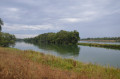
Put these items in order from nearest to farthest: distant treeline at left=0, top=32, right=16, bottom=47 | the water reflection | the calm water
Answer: the calm water
the water reflection
distant treeline at left=0, top=32, right=16, bottom=47

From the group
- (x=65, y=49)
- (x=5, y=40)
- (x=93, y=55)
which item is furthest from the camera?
(x=5, y=40)

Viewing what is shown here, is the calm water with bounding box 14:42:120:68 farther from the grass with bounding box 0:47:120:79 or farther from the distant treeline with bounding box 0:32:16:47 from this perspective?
the distant treeline with bounding box 0:32:16:47

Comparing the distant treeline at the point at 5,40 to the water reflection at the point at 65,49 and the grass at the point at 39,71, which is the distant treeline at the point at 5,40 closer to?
the water reflection at the point at 65,49

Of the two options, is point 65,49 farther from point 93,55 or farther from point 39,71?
point 39,71

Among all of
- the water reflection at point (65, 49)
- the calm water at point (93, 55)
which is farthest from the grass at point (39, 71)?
the water reflection at point (65, 49)

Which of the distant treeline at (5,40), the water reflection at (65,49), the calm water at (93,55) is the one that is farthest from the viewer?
the distant treeline at (5,40)

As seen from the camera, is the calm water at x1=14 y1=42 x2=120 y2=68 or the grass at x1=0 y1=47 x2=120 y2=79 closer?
the grass at x1=0 y1=47 x2=120 y2=79

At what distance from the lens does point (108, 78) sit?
159 inches

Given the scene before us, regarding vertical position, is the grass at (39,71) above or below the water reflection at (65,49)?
above

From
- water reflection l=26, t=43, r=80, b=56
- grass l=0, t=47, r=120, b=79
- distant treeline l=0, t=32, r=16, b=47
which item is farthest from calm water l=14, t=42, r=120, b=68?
distant treeline l=0, t=32, r=16, b=47

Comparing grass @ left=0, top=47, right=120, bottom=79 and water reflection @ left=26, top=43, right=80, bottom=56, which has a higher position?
grass @ left=0, top=47, right=120, bottom=79

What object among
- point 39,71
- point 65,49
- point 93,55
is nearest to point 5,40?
point 65,49

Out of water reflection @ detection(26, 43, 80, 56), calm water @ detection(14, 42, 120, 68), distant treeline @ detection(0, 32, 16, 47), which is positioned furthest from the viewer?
distant treeline @ detection(0, 32, 16, 47)

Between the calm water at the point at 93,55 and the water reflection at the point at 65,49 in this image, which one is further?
the water reflection at the point at 65,49
